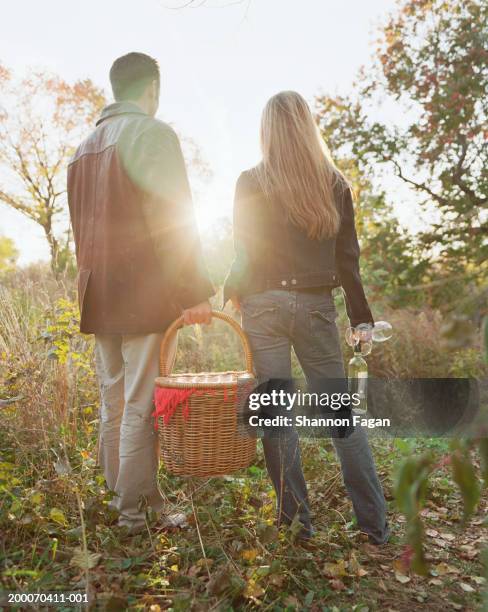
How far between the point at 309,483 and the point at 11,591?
174cm

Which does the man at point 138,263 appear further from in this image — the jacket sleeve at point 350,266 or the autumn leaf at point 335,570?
the autumn leaf at point 335,570

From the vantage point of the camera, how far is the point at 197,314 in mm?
2422

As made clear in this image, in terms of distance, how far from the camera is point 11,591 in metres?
1.90

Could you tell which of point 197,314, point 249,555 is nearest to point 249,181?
point 197,314

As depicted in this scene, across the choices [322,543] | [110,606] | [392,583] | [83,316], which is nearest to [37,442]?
[83,316]

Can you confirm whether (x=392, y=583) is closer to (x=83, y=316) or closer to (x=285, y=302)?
(x=285, y=302)

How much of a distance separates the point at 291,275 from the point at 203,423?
719mm

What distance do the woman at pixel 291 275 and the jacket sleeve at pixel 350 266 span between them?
0.09m

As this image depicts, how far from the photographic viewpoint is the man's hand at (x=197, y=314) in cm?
242

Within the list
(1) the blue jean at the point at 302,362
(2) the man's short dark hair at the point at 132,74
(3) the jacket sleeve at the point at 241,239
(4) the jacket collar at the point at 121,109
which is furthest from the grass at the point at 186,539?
(2) the man's short dark hair at the point at 132,74

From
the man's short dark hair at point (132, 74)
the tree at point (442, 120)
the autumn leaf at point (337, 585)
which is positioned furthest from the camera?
the tree at point (442, 120)

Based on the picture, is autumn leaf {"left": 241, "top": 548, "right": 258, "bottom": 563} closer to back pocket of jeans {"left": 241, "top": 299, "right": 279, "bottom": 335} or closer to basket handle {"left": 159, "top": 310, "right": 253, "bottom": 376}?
basket handle {"left": 159, "top": 310, "right": 253, "bottom": 376}

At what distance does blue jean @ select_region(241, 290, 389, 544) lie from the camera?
2.36 metres

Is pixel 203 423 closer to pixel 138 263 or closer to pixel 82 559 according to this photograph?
pixel 82 559
